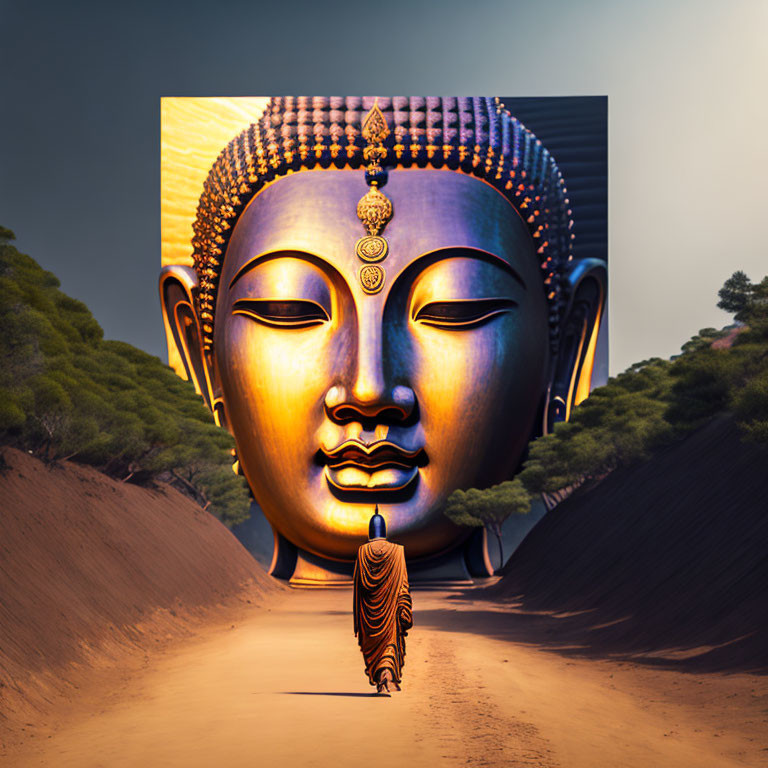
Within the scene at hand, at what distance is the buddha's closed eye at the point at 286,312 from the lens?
16438 mm

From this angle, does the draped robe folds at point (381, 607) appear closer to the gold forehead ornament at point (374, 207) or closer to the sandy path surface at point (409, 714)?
the sandy path surface at point (409, 714)

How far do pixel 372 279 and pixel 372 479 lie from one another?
9.49 ft

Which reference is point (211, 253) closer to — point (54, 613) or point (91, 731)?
point (54, 613)

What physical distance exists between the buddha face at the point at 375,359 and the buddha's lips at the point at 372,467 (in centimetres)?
2

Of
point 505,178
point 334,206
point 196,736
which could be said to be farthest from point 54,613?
point 505,178

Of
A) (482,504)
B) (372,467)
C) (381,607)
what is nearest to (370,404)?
(372,467)

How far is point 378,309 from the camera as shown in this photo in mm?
16188

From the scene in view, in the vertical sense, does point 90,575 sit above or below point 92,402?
below

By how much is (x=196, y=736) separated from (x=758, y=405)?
860 centimetres

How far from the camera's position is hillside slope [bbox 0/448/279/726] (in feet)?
32.9

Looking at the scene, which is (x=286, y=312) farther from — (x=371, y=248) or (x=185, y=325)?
(x=185, y=325)

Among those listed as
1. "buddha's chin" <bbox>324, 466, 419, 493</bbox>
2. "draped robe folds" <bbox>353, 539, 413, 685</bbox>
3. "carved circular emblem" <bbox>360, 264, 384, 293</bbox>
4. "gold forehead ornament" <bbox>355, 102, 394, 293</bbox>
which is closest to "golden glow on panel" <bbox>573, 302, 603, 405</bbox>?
"buddha's chin" <bbox>324, 466, 419, 493</bbox>

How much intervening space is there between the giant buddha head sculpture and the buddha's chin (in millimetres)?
25

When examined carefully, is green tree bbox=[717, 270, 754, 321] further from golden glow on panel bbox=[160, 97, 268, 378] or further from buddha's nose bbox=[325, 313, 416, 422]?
golden glow on panel bbox=[160, 97, 268, 378]
